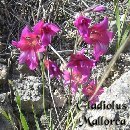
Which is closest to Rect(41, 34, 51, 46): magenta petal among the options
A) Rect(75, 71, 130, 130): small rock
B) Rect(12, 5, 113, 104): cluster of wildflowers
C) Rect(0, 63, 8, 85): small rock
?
Rect(12, 5, 113, 104): cluster of wildflowers

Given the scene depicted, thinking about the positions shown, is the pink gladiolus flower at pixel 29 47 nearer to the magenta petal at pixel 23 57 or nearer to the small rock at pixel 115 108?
the magenta petal at pixel 23 57

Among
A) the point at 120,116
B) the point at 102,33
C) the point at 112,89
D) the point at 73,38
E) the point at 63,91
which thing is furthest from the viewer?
the point at 73,38

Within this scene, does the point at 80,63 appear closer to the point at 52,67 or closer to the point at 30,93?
the point at 52,67

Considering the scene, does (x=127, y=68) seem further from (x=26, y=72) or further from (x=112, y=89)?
(x=26, y=72)

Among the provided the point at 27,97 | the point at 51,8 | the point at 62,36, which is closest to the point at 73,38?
the point at 62,36

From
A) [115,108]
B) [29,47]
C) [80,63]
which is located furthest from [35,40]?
[115,108]

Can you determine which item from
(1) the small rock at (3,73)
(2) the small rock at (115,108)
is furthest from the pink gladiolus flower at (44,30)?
(1) the small rock at (3,73)

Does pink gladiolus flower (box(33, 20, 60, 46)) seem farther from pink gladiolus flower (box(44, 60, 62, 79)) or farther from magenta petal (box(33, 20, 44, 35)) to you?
pink gladiolus flower (box(44, 60, 62, 79))
